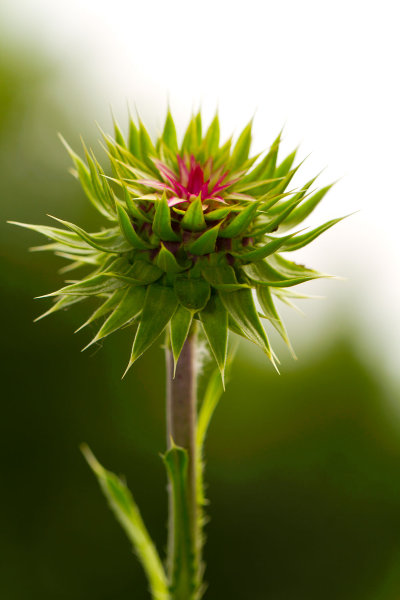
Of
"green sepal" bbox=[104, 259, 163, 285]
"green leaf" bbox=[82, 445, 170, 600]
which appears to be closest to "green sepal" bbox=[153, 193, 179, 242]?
"green sepal" bbox=[104, 259, 163, 285]

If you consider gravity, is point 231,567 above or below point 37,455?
below

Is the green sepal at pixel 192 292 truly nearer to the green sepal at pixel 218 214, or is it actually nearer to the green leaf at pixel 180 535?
the green sepal at pixel 218 214

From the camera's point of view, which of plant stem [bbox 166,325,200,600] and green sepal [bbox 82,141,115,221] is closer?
green sepal [bbox 82,141,115,221]

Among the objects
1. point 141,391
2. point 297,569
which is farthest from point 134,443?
point 297,569

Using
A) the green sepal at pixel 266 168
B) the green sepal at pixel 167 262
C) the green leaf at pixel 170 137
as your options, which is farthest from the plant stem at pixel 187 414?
the green leaf at pixel 170 137

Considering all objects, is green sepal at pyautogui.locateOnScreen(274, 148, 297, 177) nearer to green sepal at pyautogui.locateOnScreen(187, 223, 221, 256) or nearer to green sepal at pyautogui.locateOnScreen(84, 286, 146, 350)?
green sepal at pyautogui.locateOnScreen(187, 223, 221, 256)

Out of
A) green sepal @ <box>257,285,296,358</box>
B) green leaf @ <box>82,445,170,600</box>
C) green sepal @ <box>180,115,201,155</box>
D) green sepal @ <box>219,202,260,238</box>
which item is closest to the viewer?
green sepal @ <box>219,202,260,238</box>

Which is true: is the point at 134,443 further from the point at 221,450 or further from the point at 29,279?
the point at 29,279
